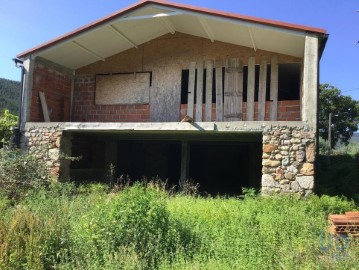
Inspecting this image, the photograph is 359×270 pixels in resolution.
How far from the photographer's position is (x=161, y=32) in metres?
13.0

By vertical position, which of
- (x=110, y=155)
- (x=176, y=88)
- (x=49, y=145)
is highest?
(x=176, y=88)

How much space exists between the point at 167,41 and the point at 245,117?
3.98 m

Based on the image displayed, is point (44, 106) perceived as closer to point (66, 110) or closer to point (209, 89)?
point (66, 110)

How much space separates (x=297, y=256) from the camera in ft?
14.5

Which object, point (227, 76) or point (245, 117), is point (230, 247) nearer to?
point (245, 117)

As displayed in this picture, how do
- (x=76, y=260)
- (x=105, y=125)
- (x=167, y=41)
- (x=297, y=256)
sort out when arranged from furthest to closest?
(x=167, y=41), (x=105, y=125), (x=76, y=260), (x=297, y=256)

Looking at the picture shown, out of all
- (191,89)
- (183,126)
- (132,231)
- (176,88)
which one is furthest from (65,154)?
(132,231)

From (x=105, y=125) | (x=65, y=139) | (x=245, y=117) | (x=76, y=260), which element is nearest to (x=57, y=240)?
(x=76, y=260)

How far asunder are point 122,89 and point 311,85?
22.7ft

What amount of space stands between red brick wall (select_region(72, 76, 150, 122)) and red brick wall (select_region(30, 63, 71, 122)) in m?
0.37

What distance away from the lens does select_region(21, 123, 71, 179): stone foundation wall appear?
11.8 m

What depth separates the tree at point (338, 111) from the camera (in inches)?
1380

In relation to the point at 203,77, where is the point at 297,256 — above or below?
below

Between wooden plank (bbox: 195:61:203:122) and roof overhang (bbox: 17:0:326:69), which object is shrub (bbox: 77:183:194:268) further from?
wooden plank (bbox: 195:61:203:122)
